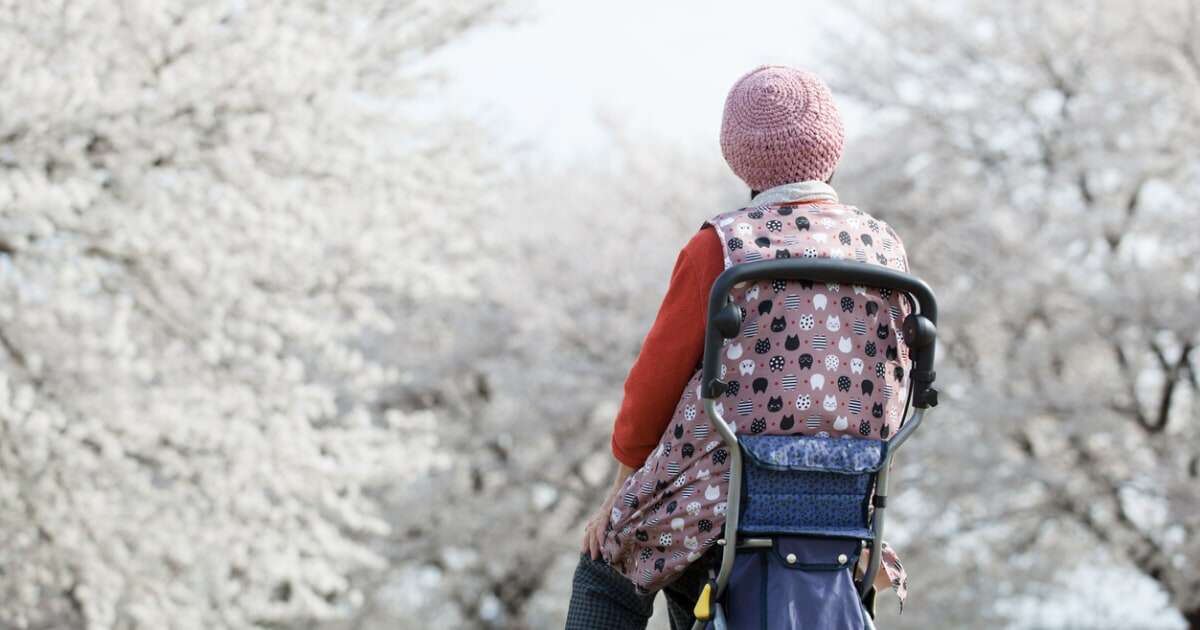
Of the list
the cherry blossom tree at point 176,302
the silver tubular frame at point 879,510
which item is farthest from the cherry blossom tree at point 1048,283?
the silver tubular frame at point 879,510

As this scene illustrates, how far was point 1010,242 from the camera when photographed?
897cm

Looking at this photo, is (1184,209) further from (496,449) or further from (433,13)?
(496,449)

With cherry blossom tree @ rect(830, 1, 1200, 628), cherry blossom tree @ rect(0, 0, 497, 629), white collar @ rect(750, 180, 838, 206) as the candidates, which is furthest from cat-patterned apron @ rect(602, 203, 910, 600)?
cherry blossom tree @ rect(830, 1, 1200, 628)

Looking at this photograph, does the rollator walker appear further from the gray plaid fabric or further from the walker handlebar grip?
the gray plaid fabric

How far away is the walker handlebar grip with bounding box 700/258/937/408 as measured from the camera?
1.72 metres

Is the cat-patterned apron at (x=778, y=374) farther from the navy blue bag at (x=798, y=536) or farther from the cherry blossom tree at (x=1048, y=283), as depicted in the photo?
the cherry blossom tree at (x=1048, y=283)

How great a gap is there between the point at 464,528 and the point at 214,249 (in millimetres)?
6965

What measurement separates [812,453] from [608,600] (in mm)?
417

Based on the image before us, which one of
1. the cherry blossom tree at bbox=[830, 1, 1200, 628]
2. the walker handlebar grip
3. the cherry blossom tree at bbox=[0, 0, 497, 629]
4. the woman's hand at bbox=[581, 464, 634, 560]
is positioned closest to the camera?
the walker handlebar grip

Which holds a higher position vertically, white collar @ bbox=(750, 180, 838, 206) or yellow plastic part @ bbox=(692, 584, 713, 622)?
white collar @ bbox=(750, 180, 838, 206)

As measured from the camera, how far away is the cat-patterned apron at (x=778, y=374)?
1.79m

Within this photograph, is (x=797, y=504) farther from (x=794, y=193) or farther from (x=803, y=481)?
(x=794, y=193)

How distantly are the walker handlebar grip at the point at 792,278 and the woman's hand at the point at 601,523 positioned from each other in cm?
28

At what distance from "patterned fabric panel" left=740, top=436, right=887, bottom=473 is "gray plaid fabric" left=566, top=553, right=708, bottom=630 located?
289 millimetres
